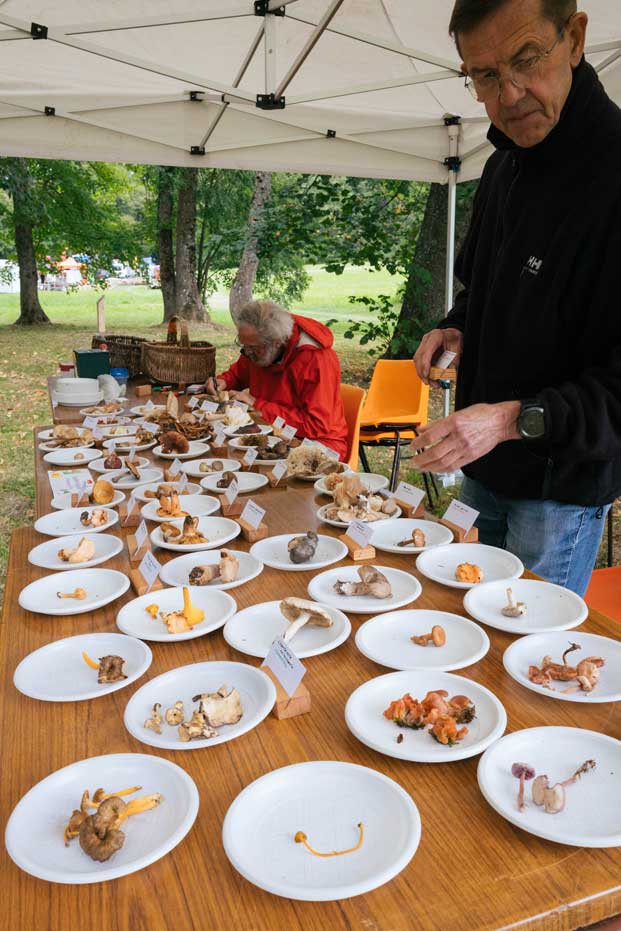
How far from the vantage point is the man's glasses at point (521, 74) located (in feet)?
5.24

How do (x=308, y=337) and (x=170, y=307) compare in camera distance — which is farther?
(x=170, y=307)

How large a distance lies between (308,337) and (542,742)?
3.37m

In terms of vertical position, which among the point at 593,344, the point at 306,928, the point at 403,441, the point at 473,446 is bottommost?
the point at 403,441

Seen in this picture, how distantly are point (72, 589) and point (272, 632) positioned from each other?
1.94 ft

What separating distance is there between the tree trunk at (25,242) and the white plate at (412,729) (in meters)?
16.7

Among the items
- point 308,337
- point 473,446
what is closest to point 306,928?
point 473,446

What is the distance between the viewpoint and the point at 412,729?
117 cm

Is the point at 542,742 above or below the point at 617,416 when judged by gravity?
below

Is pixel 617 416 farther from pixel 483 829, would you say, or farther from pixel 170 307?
pixel 170 307

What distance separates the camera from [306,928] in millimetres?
833

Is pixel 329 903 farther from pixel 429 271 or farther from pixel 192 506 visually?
pixel 429 271

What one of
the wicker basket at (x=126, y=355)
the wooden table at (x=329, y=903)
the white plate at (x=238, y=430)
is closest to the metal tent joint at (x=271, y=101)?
the wicker basket at (x=126, y=355)

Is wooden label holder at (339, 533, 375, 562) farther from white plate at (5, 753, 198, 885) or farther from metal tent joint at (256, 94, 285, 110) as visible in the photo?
metal tent joint at (256, 94, 285, 110)

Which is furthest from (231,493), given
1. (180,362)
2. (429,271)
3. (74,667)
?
(429,271)
